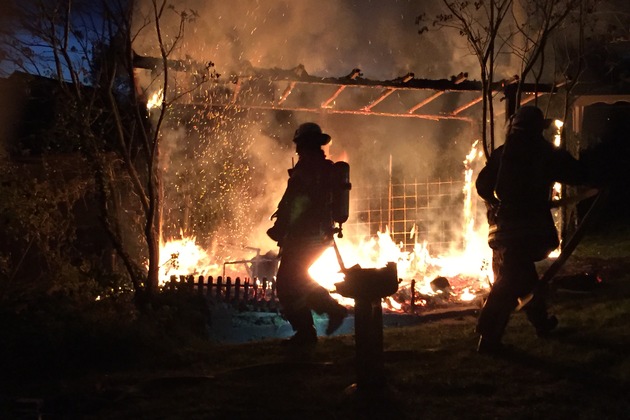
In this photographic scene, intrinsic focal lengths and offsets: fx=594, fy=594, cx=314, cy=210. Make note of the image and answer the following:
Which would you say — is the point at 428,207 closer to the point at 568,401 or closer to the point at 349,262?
the point at 349,262

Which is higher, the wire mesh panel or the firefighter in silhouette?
the wire mesh panel

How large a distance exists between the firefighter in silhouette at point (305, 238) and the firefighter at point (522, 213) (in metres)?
1.57

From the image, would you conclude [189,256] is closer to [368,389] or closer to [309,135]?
[309,135]

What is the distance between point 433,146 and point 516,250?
1041cm

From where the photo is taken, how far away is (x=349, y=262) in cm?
1352

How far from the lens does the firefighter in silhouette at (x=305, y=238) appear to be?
559 centimetres

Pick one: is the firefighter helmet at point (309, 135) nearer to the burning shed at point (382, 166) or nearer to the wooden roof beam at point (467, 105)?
the burning shed at point (382, 166)

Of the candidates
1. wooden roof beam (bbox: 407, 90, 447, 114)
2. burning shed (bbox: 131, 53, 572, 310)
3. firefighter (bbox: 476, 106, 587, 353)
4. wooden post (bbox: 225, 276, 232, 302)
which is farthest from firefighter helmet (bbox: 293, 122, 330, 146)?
burning shed (bbox: 131, 53, 572, 310)

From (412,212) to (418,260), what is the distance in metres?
1.68

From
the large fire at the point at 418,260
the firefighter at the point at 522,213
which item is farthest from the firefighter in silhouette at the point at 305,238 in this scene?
the large fire at the point at 418,260

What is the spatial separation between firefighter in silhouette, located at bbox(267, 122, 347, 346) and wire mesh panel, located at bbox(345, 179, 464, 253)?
8923 millimetres

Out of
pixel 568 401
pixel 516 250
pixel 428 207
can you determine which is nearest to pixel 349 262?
pixel 428 207

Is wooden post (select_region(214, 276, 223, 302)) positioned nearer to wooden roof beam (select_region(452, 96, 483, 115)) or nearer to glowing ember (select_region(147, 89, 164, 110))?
glowing ember (select_region(147, 89, 164, 110))

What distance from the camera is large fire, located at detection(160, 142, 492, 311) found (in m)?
11.0
